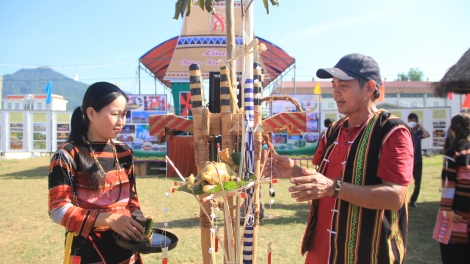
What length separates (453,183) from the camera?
120 inches

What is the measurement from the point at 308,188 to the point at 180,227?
13.7 feet


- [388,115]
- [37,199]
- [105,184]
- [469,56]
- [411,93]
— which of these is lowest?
[37,199]

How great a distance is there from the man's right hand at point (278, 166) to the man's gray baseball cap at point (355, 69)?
1.71 feet

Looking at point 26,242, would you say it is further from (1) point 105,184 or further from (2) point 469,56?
(2) point 469,56

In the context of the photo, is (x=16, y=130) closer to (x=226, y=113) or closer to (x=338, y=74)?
(x=226, y=113)

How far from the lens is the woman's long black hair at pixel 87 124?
170cm

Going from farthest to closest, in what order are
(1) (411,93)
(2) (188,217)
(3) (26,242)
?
(1) (411,93)
(2) (188,217)
(3) (26,242)

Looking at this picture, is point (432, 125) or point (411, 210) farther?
point (432, 125)

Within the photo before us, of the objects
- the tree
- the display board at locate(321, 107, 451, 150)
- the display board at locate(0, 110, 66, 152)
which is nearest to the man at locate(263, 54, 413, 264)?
the display board at locate(321, 107, 451, 150)

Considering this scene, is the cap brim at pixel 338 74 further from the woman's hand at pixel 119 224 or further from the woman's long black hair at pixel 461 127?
the woman's long black hair at pixel 461 127

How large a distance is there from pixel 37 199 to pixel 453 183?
25.1 ft

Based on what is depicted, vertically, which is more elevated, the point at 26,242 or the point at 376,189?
the point at 376,189

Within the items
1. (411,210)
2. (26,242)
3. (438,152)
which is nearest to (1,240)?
(26,242)

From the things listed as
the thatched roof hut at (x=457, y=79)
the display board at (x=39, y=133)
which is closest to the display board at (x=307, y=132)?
the thatched roof hut at (x=457, y=79)
